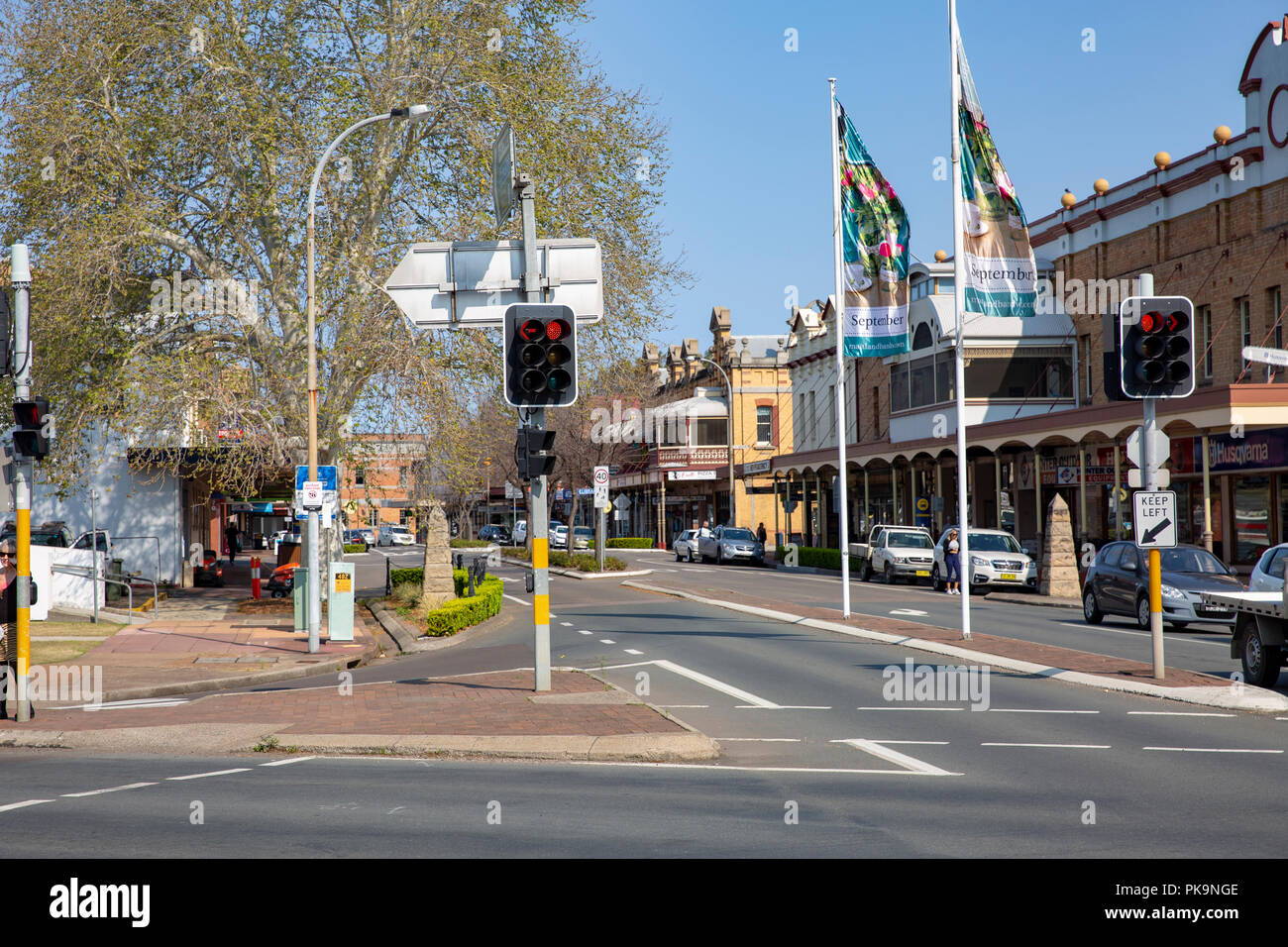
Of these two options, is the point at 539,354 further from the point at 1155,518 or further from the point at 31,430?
the point at 1155,518

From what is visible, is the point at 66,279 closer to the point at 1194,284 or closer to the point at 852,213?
the point at 852,213

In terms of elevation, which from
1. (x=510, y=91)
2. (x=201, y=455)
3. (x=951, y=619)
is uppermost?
(x=510, y=91)

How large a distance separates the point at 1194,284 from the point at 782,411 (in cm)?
3976

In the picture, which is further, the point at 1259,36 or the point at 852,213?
the point at 1259,36

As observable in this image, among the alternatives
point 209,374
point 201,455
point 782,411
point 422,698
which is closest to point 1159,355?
point 422,698

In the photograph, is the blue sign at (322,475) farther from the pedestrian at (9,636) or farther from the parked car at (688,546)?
the parked car at (688,546)

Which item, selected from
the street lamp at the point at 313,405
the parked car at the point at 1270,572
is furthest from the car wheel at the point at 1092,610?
the street lamp at the point at 313,405

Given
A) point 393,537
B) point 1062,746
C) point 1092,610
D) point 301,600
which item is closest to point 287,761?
point 1062,746

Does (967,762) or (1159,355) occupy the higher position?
(1159,355)

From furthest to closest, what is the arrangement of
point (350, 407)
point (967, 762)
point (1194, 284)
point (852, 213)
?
1. point (1194, 284)
2. point (350, 407)
3. point (852, 213)
4. point (967, 762)

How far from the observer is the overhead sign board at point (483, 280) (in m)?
14.1

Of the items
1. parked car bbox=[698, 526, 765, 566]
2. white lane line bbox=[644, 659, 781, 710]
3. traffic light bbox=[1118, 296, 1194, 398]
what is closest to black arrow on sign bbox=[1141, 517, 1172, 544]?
traffic light bbox=[1118, 296, 1194, 398]

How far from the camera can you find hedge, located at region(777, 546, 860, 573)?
1874 inches

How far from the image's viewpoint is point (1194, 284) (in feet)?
123
